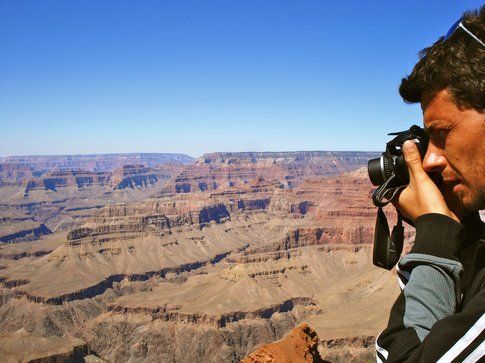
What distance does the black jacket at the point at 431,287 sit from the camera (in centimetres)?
213

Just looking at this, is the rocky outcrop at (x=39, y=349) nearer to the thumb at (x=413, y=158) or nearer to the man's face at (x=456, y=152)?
the thumb at (x=413, y=158)

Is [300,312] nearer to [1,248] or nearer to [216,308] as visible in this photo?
[216,308]

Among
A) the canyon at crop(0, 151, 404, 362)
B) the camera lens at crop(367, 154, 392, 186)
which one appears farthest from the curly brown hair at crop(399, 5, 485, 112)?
the canyon at crop(0, 151, 404, 362)

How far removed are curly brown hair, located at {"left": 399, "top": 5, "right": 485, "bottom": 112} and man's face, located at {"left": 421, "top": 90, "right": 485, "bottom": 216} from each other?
0.05m

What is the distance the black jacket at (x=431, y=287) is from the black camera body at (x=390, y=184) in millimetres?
355

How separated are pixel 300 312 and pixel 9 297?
74.6m

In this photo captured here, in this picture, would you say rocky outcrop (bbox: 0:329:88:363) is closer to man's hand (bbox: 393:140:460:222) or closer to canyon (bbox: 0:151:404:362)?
canyon (bbox: 0:151:404:362)

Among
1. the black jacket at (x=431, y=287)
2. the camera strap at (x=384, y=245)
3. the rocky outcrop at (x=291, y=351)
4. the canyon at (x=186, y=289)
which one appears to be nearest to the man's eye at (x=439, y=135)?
the black jacket at (x=431, y=287)

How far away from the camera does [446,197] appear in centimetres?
246

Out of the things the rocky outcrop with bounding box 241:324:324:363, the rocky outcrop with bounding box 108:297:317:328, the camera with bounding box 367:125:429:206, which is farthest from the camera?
the rocky outcrop with bounding box 108:297:317:328

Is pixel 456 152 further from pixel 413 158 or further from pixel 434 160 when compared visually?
pixel 413 158

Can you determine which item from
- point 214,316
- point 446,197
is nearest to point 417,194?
point 446,197

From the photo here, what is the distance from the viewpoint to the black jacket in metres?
2.13

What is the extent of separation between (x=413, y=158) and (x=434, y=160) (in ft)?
0.45
